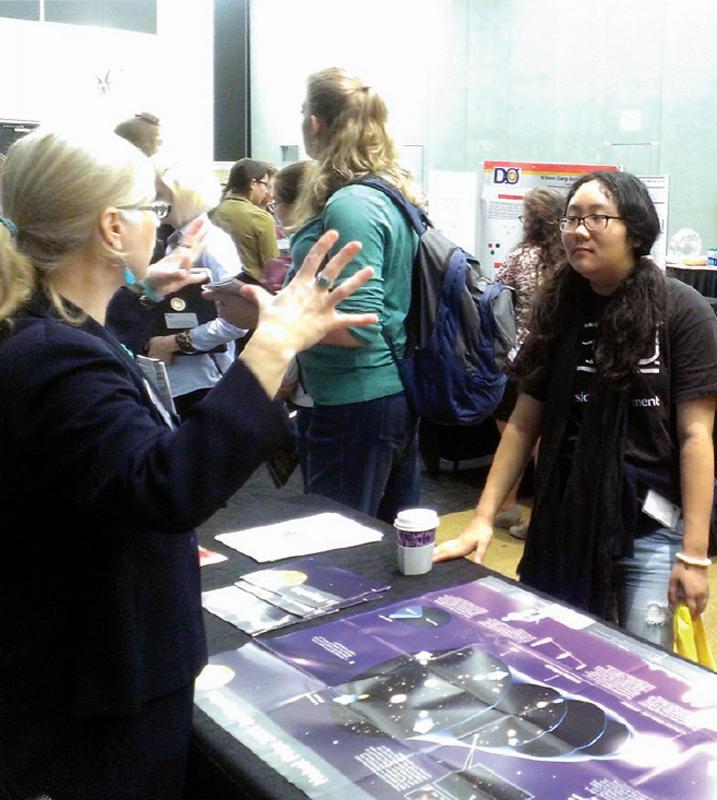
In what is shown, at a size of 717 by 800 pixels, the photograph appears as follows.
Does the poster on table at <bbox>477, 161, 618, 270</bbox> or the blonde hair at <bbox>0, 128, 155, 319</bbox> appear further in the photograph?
the poster on table at <bbox>477, 161, 618, 270</bbox>

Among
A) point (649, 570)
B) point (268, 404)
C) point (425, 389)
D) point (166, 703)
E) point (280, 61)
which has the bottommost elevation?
point (649, 570)

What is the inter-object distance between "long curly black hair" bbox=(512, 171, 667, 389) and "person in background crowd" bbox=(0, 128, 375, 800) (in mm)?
749

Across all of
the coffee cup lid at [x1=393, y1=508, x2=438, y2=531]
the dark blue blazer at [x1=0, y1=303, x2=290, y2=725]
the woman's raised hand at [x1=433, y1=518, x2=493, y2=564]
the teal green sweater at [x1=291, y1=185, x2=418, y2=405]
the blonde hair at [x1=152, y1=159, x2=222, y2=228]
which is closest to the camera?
the dark blue blazer at [x1=0, y1=303, x2=290, y2=725]

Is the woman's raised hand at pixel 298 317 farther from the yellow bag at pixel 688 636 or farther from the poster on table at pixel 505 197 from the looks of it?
the poster on table at pixel 505 197

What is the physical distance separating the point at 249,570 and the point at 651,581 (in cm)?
72

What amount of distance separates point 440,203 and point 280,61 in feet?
18.0

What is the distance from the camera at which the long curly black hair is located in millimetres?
1658

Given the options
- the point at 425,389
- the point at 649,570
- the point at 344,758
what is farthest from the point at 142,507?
the point at 425,389

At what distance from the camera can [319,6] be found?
9.23m

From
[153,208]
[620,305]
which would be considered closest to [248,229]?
[620,305]

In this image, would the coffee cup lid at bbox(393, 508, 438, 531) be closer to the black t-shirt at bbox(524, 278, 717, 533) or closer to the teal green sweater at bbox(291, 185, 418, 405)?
the black t-shirt at bbox(524, 278, 717, 533)

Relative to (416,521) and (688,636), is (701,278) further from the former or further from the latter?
(416,521)

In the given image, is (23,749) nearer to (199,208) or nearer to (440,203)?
(199,208)

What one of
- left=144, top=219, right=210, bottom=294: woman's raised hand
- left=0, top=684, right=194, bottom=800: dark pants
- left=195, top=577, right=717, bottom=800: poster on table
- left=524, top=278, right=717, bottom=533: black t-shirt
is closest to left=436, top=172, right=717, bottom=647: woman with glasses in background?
left=524, top=278, right=717, bottom=533: black t-shirt
